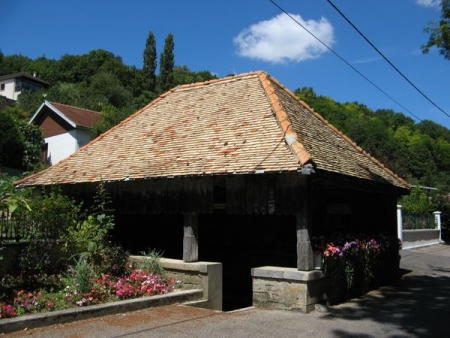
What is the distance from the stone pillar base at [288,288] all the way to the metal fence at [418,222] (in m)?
15.5

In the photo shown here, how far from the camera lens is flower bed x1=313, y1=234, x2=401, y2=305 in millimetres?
9086

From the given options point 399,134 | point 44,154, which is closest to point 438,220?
point 44,154

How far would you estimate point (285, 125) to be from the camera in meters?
9.62

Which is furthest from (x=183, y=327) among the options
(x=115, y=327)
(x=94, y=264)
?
(x=94, y=264)

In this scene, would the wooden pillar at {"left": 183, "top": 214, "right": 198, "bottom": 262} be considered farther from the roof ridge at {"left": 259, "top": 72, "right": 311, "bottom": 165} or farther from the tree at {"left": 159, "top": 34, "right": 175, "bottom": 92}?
the tree at {"left": 159, "top": 34, "right": 175, "bottom": 92}

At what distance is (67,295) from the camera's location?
7.82 m

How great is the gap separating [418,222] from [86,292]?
66.5ft

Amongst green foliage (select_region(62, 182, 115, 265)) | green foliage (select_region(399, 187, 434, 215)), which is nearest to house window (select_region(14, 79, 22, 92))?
green foliage (select_region(399, 187, 434, 215))

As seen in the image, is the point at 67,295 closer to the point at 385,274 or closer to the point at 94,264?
the point at 94,264

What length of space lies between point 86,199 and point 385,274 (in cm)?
835

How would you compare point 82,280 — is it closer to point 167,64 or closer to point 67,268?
point 67,268

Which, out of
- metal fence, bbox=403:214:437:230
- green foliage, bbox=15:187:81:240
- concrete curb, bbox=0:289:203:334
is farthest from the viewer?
metal fence, bbox=403:214:437:230

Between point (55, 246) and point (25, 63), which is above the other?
point (25, 63)

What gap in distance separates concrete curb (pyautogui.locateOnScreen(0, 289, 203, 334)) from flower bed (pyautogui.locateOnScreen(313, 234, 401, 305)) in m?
2.70
